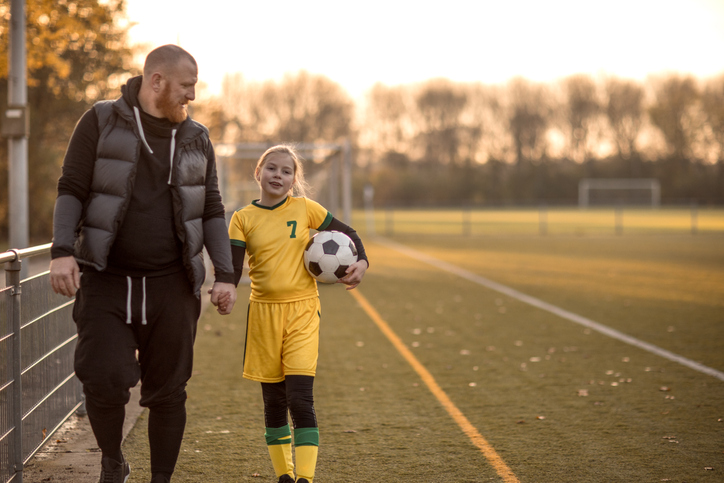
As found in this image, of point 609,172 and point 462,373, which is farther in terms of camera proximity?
point 609,172

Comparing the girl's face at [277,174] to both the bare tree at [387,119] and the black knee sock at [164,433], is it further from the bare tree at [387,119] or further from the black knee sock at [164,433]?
the bare tree at [387,119]

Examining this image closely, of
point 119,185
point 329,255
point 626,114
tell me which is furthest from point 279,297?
point 626,114

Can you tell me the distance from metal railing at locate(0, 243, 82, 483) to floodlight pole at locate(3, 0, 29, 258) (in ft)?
12.5

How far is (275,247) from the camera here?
370cm

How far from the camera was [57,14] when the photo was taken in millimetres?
12430

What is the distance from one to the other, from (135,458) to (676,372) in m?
4.57

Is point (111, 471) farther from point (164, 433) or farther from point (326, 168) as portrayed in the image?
point (326, 168)

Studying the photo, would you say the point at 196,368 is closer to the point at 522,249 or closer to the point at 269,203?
the point at 269,203

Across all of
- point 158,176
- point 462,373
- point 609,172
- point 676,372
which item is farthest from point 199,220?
point 609,172

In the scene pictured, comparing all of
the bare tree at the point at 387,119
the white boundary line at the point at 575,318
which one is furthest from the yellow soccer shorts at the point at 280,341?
the bare tree at the point at 387,119

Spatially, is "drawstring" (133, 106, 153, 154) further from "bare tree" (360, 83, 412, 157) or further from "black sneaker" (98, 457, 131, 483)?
"bare tree" (360, 83, 412, 157)

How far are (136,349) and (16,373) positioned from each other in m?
0.81

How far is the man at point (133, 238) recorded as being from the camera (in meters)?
2.94

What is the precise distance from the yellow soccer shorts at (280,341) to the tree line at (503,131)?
154 ft
